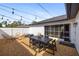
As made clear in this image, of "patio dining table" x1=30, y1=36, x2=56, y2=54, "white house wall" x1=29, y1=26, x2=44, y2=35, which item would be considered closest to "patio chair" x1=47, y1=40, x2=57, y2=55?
"patio dining table" x1=30, y1=36, x2=56, y2=54

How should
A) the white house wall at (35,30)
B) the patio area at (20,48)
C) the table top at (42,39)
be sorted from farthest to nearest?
the table top at (42,39), the white house wall at (35,30), the patio area at (20,48)

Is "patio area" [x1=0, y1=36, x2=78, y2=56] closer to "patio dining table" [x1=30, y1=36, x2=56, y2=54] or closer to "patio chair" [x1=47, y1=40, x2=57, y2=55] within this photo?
"patio chair" [x1=47, y1=40, x2=57, y2=55]

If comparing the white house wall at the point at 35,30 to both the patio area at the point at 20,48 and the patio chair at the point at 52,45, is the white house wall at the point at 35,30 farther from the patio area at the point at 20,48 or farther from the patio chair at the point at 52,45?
the patio chair at the point at 52,45

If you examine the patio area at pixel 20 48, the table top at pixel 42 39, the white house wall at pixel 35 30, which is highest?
the white house wall at pixel 35 30

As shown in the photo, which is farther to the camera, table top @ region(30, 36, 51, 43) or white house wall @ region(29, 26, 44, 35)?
table top @ region(30, 36, 51, 43)

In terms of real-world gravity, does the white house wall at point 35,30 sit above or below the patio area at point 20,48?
above

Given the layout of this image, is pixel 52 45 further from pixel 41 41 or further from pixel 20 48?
pixel 20 48

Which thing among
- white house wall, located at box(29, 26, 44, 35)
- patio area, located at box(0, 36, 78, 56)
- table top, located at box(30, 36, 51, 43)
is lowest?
patio area, located at box(0, 36, 78, 56)

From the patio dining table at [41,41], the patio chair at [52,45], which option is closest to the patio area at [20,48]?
the patio chair at [52,45]

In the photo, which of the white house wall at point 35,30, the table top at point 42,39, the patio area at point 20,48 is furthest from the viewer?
the table top at point 42,39

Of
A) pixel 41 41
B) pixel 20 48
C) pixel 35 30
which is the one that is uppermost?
pixel 35 30

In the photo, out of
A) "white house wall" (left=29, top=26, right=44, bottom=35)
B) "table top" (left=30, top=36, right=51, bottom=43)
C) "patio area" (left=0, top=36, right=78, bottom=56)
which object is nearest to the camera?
"patio area" (left=0, top=36, right=78, bottom=56)

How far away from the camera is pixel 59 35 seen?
649cm

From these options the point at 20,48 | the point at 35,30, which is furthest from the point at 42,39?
the point at 20,48
